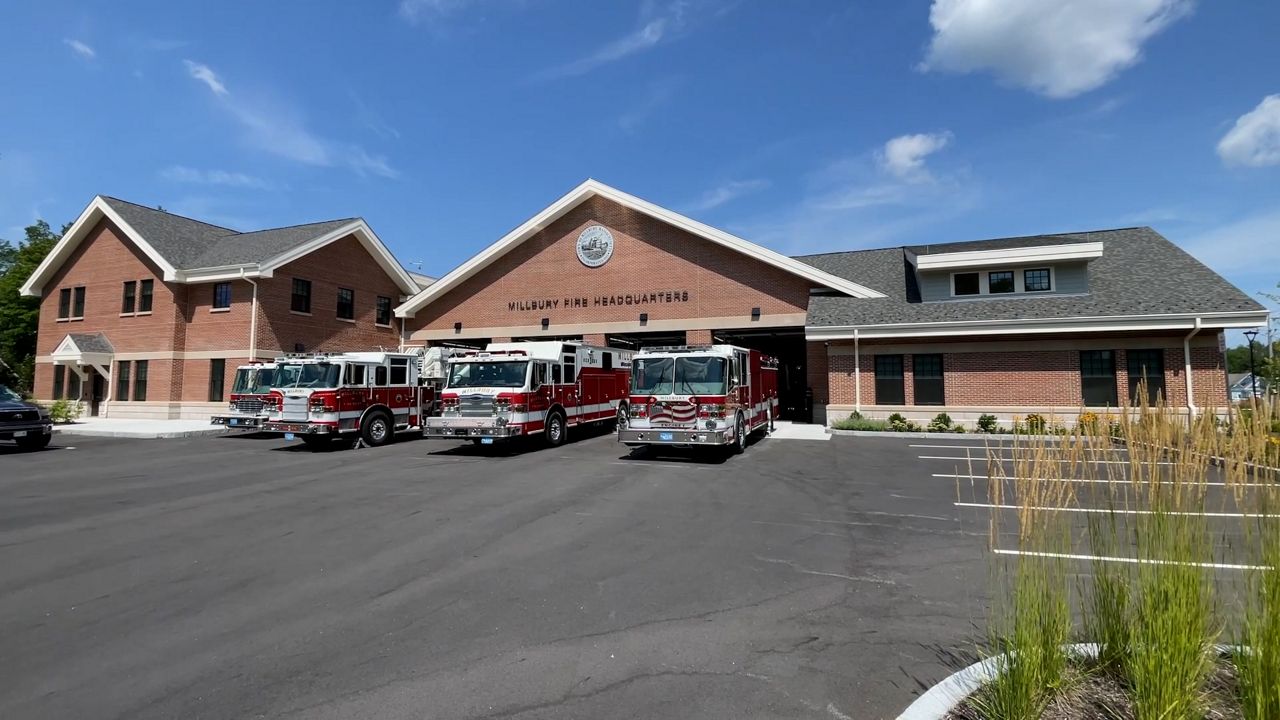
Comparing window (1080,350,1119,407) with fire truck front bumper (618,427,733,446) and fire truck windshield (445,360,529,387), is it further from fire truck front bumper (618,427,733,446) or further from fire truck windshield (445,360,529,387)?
fire truck windshield (445,360,529,387)

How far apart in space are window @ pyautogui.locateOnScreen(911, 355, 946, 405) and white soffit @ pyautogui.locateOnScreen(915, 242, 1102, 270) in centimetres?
347

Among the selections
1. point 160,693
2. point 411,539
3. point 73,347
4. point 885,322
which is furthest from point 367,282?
point 160,693

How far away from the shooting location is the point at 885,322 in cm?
2062

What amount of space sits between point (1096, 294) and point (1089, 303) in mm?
1042

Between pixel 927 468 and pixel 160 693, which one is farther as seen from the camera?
pixel 927 468

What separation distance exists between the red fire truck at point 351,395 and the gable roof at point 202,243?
35.5ft

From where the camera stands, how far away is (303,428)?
56.3 ft

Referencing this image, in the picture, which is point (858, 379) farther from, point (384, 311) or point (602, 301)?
point (384, 311)

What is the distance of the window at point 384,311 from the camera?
3298 centimetres

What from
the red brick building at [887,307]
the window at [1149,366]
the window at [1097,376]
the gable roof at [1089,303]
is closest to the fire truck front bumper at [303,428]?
the red brick building at [887,307]

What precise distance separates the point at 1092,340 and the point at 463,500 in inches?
764

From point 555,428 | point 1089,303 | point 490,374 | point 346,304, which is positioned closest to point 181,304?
point 346,304

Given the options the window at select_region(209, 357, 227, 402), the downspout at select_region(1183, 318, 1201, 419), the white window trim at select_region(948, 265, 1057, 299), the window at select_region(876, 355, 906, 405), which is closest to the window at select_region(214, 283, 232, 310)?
the window at select_region(209, 357, 227, 402)

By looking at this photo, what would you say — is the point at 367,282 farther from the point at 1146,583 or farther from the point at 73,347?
the point at 1146,583
